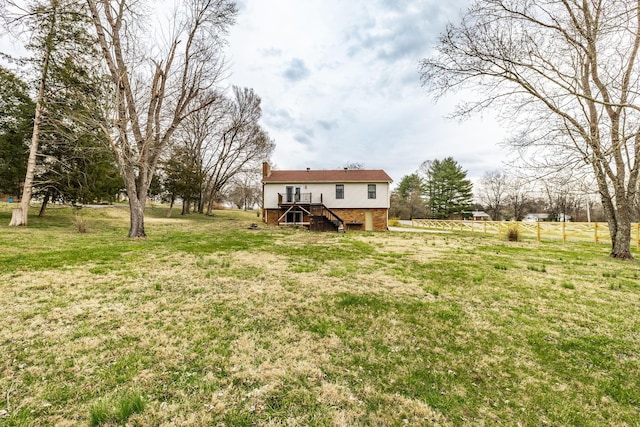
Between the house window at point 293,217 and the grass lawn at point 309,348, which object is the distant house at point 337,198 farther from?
the grass lawn at point 309,348

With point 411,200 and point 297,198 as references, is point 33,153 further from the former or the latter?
point 411,200

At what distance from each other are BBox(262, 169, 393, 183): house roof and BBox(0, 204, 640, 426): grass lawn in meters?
16.6

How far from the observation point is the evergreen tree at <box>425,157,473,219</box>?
45.6 meters

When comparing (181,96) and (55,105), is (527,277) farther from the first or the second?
(55,105)

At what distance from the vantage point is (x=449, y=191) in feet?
152

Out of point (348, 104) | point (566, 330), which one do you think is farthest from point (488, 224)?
point (566, 330)

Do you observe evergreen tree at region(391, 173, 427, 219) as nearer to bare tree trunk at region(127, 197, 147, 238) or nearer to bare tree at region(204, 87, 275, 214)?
bare tree at region(204, 87, 275, 214)

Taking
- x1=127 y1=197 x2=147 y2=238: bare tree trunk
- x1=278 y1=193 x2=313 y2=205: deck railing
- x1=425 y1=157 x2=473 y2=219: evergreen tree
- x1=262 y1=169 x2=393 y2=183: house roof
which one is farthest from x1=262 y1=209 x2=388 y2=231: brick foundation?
x1=425 y1=157 x2=473 y2=219: evergreen tree

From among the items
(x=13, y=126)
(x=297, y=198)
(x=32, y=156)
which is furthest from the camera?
(x=297, y=198)

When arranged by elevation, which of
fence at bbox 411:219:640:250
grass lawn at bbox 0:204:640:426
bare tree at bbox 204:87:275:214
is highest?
bare tree at bbox 204:87:275:214

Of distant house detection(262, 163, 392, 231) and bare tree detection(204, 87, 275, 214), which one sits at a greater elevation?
bare tree detection(204, 87, 275, 214)

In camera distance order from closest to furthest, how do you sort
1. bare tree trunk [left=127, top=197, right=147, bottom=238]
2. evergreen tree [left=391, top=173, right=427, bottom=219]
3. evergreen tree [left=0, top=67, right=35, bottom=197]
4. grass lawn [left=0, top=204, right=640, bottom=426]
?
grass lawn [left=0, top=204, right=640, bottom=426], bare tree trunk [left=127, top=197, right=147, bottom=238], evergreen tree [left=0, top=67, right=35, bottom=197], evergreen tree [left=391, top=173, right=427, bottom=219]

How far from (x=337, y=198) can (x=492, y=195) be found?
4764 centimetres

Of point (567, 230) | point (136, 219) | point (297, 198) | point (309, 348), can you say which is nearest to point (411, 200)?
point (567, 230)
